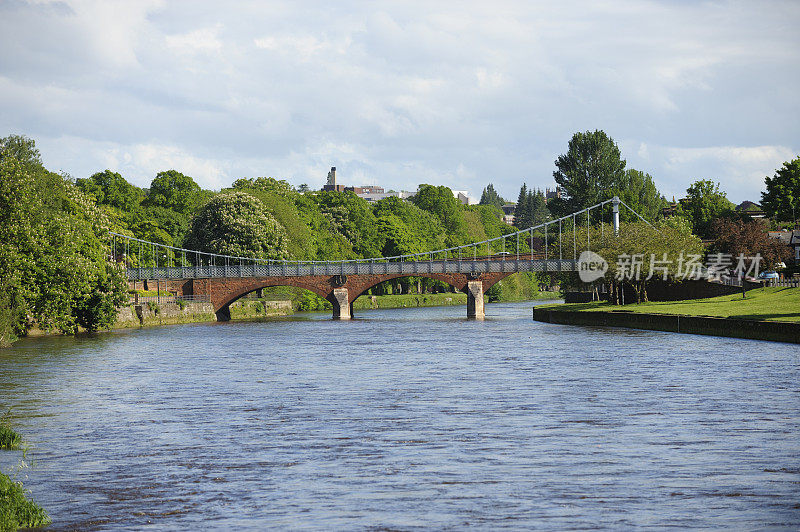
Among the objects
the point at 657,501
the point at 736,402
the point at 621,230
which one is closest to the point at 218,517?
→ the point at 657,501

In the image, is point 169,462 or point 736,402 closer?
point 169,462

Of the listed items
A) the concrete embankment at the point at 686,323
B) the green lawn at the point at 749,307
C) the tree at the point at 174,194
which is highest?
the tree at the point at 174,194

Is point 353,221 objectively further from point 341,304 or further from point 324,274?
point 341,304

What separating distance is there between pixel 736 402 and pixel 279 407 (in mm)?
12978

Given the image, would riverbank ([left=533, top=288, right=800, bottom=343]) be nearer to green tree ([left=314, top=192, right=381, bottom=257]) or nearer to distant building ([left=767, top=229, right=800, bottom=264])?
distant building ([left=767, top=229, right=800, bottom=264])

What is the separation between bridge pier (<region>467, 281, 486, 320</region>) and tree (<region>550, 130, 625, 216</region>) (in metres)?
25.9

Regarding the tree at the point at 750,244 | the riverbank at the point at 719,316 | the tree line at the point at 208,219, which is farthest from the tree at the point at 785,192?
the riverbank at the point at 719,316

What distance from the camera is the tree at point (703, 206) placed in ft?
410

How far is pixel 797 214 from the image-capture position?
364ft

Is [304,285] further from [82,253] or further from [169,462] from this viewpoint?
[169,462]

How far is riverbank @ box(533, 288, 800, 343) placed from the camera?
1980 inches

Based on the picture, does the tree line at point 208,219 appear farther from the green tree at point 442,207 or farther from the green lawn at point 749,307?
the green lawn at point 749,307

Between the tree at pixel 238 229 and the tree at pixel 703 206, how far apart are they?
5357cm

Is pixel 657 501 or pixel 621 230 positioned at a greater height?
Result: pixel 621 230
